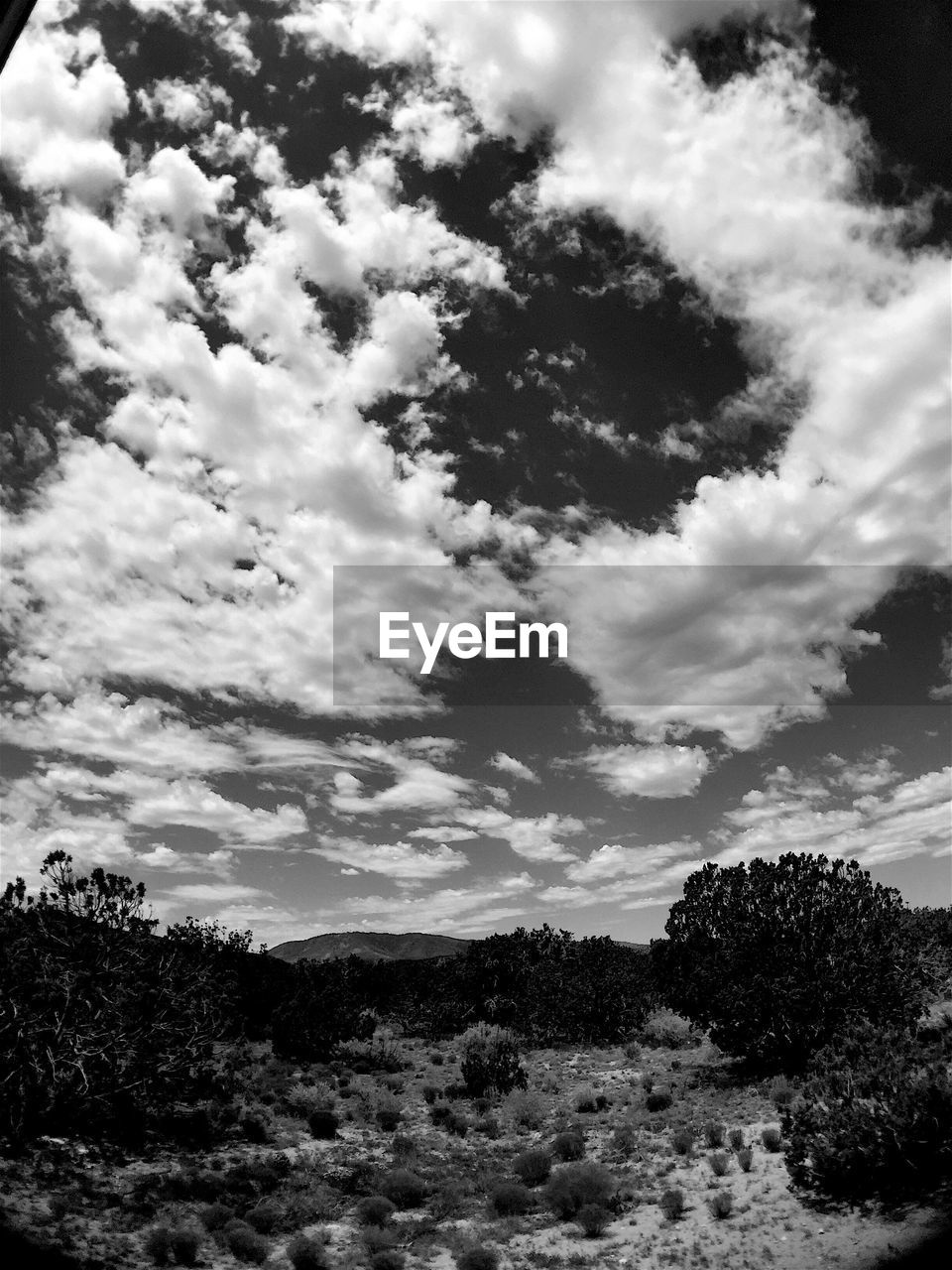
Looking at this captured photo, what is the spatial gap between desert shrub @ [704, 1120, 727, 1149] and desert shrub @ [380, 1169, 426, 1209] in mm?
8223

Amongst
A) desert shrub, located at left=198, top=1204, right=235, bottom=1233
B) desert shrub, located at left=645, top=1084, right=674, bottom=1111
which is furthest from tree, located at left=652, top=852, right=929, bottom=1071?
desert shrub, located at left=198, top=1204, right=235, bottom=1233

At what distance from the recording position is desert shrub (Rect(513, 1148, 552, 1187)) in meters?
19.1

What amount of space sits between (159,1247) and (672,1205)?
35.9ft

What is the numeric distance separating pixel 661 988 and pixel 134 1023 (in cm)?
2325

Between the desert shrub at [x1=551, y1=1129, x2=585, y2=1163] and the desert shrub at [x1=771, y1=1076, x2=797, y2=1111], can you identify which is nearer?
the desert shrub at [x1=551, y1=1129, x2=585, y2=1163]

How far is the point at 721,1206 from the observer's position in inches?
587

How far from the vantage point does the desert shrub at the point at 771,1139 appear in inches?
721

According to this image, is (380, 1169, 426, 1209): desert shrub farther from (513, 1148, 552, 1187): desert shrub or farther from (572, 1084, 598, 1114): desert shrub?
(572, 1084, 598, 1114): desert shrub

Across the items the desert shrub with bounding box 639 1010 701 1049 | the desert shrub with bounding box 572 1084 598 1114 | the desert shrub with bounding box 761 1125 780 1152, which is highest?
the desert shrub with bounding box 761 1125 780 1152

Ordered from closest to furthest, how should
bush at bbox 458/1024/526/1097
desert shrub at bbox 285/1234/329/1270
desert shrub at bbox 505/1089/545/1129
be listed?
desert shrub at bbox 285/1234/329/1270 → desert shrub at bbox 505/1089/545/1129 → bush at bbox 458/1024/526/1097

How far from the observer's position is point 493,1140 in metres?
24.1

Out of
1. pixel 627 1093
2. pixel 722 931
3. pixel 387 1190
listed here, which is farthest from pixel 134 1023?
pixel 722 931

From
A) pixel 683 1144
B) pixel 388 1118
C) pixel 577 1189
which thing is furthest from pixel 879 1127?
pixel 388 1118

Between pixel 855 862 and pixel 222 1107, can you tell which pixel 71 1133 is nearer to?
pixel 222 1107
